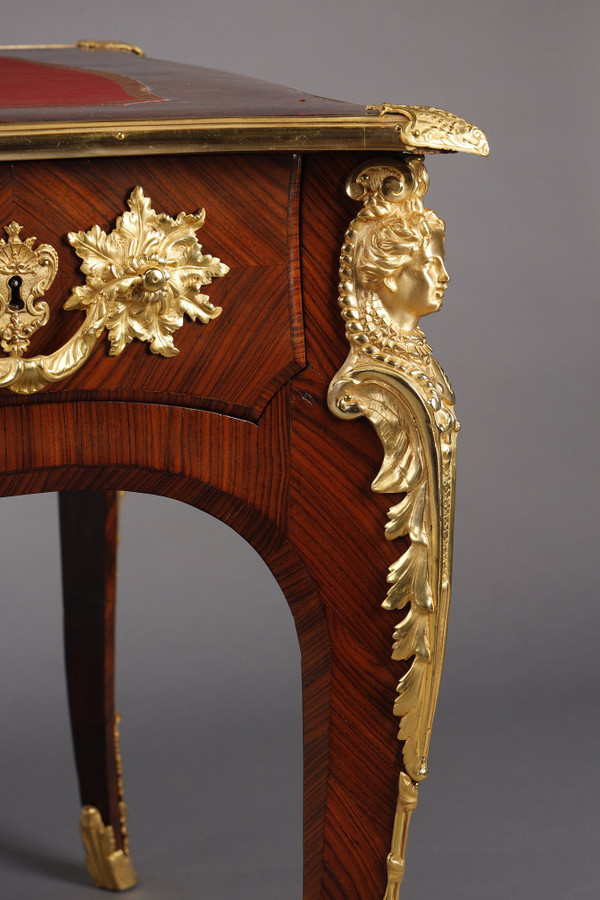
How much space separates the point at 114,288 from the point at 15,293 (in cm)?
6

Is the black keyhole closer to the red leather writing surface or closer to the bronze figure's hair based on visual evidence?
the red leather writing surface

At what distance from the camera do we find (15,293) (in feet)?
2.79

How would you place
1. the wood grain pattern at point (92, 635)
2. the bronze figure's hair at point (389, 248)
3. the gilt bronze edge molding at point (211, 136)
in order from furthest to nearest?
the wood grain pattern at point (92, 635), the bronze figure's hair at point (389, 248), the gilt bronze edge molding at point (211, 136)

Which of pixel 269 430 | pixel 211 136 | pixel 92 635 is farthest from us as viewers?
pixel 92 635

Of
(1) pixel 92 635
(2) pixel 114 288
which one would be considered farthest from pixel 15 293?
(1) pixel 92 635

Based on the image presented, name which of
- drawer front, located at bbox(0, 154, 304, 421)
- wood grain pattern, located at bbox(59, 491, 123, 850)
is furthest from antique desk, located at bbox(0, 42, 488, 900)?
wood grain pattern, located at bbox(59, 491, 123, 850)

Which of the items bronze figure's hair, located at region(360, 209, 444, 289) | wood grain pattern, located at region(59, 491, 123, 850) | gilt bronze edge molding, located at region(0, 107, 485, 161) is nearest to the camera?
gilt bronze edge molding, located at region(0, 107, 485, 161)

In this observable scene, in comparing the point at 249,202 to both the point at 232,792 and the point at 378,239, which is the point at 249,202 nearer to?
the point at 378,239

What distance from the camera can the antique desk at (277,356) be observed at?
0.86 meters

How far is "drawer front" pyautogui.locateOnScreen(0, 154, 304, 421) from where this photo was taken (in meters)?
0.86

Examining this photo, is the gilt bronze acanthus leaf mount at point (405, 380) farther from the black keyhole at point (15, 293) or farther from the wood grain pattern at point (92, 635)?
the wood grain pattern at point (92, 635)

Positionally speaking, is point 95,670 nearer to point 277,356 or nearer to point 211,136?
point 277,356

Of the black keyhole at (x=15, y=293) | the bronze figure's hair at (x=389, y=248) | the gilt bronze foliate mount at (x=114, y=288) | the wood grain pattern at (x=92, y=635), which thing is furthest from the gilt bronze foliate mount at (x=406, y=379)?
the wood grain pattern at (x=92, y=635)

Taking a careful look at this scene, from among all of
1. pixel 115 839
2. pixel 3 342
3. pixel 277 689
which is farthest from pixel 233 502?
pixel 277 689
